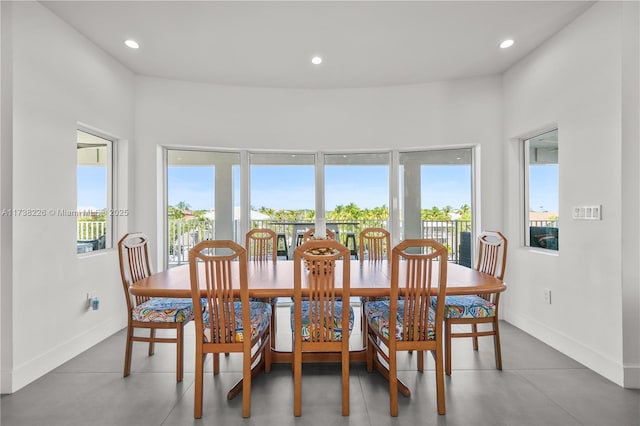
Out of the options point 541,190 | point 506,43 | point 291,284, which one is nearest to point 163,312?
point 291,284

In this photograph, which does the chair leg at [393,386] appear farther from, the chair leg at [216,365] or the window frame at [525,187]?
the window frame at [525,187]

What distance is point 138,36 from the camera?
284 cm

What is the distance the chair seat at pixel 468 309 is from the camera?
7.57ft

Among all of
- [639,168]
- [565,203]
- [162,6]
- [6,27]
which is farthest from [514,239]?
[6,27]

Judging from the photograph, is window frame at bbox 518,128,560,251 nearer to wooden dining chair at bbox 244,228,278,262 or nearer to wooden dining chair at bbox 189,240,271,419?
wooden dining chair at bbox 244,228,278,262

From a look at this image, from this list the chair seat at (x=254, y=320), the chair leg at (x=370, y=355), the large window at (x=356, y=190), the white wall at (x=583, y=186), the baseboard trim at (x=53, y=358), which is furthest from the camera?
the large window at (x=356, y=190)

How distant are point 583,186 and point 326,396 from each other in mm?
2580

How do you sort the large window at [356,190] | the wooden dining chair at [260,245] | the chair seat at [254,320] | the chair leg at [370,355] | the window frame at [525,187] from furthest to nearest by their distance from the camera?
the large window at [356,190] < the window frame at [525,187] < the wooden dining chair at [260,245] < the chair leg at [370,355] < the chair seat at [254,320]

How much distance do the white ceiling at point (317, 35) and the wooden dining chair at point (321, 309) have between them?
191 centimetres

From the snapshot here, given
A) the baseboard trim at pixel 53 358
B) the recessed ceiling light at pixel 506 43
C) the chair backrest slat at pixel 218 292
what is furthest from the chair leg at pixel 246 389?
the recessed ceiling light at pixel 506 43

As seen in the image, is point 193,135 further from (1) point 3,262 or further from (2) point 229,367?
(2) point 229,367

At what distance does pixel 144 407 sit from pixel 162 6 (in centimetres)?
285

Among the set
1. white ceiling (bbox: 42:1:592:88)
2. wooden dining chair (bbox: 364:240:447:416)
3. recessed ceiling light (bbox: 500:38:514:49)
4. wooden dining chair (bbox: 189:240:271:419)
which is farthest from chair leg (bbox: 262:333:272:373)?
recessed ceiling light (bbox: 500:38:514:49)

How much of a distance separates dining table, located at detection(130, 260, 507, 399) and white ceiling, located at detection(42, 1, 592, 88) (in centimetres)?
205
